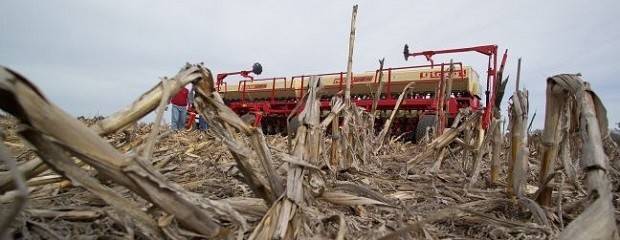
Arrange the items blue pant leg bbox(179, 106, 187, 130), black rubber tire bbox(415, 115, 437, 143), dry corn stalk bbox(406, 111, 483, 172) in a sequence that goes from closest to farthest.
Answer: dry corn stalk bbox(406, 111, 483, 172), black rubber tire bbox(415, 115, 437, 143), blue pant leg bbox(179, 106, 187, 130)

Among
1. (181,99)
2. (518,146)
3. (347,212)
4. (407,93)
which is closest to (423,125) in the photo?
(407,93)

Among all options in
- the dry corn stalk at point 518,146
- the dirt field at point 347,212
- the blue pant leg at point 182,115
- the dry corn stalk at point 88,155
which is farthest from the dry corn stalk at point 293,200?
the blue pant leg at point 182,115

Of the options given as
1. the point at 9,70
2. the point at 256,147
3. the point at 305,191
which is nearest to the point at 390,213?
the point at 305,191

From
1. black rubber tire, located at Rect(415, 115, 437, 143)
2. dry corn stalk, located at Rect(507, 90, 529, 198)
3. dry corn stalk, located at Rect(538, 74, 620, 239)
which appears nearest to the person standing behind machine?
black rubber tire, located at Rect(415, 115, 437, 143)

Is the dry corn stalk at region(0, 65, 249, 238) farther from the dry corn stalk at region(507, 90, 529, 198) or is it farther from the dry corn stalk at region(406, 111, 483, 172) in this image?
the dry corn stalk at region(406, 111, 483, 172)

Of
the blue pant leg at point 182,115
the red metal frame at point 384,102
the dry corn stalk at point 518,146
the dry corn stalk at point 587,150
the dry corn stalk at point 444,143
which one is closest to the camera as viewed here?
the dry corn stalk at point 587,150

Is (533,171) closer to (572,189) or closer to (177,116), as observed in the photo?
(572,189)

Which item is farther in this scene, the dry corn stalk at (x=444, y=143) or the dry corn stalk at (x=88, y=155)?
the dry corn stalk at (x=444, y=143)

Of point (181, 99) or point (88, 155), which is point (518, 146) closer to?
point (88, 155)

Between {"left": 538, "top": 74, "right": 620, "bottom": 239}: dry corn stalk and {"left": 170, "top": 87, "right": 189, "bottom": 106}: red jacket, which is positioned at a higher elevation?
{"left": 170, "top": 87, "right": 189, "bottom": 106}: red jacket

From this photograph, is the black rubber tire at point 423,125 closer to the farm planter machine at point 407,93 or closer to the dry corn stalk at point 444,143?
the farm planter machine at point 407,93

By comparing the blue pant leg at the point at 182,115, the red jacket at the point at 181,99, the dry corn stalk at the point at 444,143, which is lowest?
the dry corn stalk at the point at 444,143

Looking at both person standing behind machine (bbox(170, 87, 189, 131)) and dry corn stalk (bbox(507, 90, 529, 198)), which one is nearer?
dry corn stalk (bbox(507, 90, 529, 198))

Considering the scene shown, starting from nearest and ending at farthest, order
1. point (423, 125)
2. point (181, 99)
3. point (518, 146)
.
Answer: point (518, 146) < point (423, 125) < point (181, 99)
